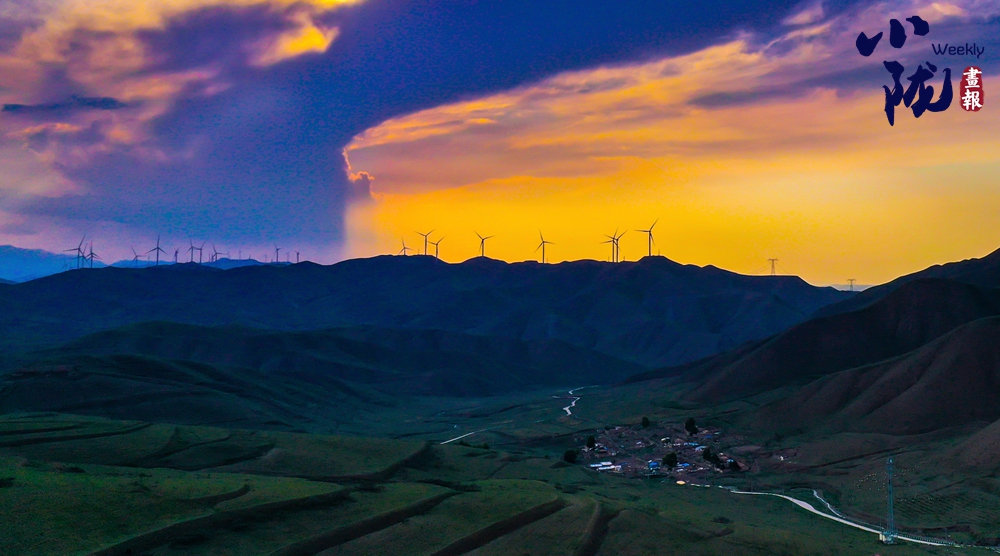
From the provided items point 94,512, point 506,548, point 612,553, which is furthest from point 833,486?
point 94,512

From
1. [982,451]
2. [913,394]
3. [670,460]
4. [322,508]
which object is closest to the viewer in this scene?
[322,508]

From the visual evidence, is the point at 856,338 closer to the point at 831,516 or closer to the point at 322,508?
the point at 831,516

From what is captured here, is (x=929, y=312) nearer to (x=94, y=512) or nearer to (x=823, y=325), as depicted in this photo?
(x=823, y=325)

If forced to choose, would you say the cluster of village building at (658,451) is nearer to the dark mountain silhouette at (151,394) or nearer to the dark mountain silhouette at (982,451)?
the dark mountain silhouette at (982,451)

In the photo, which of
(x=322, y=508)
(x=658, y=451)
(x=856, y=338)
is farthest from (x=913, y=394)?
(x=322, y=508)

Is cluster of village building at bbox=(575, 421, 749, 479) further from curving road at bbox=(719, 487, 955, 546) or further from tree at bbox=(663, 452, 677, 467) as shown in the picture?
curving road at bbox=(719, 487, 955, 546)
